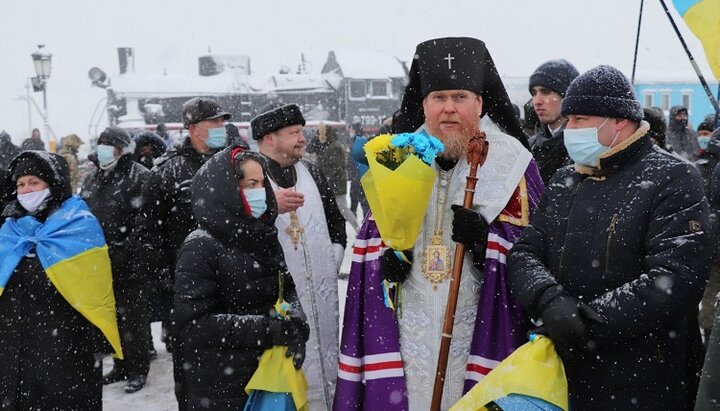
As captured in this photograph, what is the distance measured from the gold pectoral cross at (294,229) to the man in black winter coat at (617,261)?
6.03ft

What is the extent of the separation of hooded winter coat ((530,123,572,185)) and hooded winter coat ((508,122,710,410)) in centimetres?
143

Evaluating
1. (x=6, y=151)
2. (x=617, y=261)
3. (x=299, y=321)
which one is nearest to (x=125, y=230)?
(x=299, y=321)

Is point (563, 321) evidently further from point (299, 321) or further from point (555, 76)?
point (555, 76)

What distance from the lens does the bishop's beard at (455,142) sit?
3.25 meters

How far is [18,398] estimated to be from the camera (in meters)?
4.09

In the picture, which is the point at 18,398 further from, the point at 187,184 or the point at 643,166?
the point at 643,166

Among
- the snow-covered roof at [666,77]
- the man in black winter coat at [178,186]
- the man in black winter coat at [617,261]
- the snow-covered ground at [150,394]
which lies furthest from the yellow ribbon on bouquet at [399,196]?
the snow-covered roof at [666,77]

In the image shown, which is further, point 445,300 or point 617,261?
point 445,300

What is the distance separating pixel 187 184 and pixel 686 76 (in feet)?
119

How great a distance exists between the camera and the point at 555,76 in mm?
4656

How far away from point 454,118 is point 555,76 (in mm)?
1669

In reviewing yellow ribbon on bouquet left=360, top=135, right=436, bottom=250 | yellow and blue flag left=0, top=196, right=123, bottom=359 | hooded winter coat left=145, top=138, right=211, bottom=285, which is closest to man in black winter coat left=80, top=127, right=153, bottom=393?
hooded winter coat left=145, top=138, right=211, bottom=285

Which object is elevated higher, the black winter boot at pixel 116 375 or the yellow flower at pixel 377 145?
the yellow flower at pixel 377 145

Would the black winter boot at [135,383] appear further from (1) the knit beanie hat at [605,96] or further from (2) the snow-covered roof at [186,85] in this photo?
(2) the snow-covered roof at [186,85]
